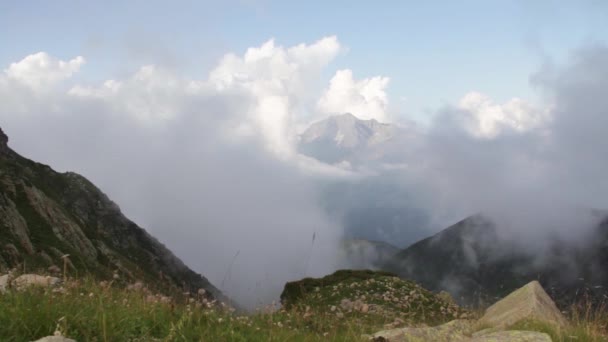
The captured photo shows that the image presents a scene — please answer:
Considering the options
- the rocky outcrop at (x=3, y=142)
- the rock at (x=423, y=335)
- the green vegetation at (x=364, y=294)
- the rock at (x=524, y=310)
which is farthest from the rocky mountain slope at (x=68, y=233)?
the green vegetation at (x=364, y=294)

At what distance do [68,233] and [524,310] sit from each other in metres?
69.7

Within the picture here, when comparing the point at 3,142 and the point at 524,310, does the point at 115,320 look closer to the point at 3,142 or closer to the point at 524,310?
the point at 524,310

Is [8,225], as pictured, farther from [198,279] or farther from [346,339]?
[198,279]

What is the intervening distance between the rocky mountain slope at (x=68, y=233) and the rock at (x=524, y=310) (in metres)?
6.35

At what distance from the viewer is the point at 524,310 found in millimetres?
11102

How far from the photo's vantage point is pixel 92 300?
22.6ft

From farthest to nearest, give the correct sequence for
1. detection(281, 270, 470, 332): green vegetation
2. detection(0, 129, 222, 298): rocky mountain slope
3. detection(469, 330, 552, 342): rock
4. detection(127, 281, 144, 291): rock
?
detection(0, 129, 222, 298): rocky mountain slope
detection(281, 270, 470, 332): green vegetation
detection(127, 281, 144, 291): rock
detection(469, 330, 552, 342): rock

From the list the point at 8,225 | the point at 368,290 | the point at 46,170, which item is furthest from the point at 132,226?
the point at 368,290

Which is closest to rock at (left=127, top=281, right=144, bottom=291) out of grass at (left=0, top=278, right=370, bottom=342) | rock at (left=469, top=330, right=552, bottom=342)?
grass at (left=0, top=278, right=370, bottom=342)

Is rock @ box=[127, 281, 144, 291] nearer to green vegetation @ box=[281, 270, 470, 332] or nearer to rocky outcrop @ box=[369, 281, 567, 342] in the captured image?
rocky outcrop @ box=[369, 281, 567, 342]

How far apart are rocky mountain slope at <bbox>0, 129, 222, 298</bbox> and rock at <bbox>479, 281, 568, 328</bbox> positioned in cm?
635

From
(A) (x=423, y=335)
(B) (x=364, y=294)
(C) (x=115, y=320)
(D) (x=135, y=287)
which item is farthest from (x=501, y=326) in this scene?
(B) (x=364, y=294)

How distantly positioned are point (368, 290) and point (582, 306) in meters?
21.8

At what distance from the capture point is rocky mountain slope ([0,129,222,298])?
143ft
